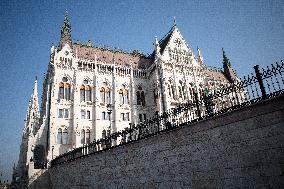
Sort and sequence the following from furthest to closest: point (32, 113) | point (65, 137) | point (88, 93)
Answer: point (32, 113) < point (88, 93) < point (65, 137)

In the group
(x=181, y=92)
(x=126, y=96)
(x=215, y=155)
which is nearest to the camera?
(x=215, y=155)

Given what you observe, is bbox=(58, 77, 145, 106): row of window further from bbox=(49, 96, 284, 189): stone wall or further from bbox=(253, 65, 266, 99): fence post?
bbox=(253, 65, 266, 99): fence post

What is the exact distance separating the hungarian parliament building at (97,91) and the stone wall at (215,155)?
65.0 feet

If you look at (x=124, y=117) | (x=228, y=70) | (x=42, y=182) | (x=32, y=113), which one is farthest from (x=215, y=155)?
(x=228, y=70)

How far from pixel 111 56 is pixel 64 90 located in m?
12.0

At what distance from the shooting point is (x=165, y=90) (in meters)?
36.8

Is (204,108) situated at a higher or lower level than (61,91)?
lower

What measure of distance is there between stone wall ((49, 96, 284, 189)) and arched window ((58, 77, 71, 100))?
23497mm

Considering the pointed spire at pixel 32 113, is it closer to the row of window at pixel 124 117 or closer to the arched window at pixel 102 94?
the arched window at pixel 102 94

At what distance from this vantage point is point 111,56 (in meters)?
42.2

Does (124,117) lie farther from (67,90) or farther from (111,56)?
(111,56)

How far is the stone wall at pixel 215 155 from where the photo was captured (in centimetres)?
714

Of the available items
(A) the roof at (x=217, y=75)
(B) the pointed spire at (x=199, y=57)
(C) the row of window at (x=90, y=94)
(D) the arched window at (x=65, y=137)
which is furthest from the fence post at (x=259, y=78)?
(A) the roof at (x=217, y=75)

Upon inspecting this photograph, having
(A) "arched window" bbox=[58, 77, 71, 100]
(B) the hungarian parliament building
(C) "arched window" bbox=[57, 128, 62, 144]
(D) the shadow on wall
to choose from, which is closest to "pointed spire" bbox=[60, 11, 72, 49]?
(B) the hungarian parliament building
